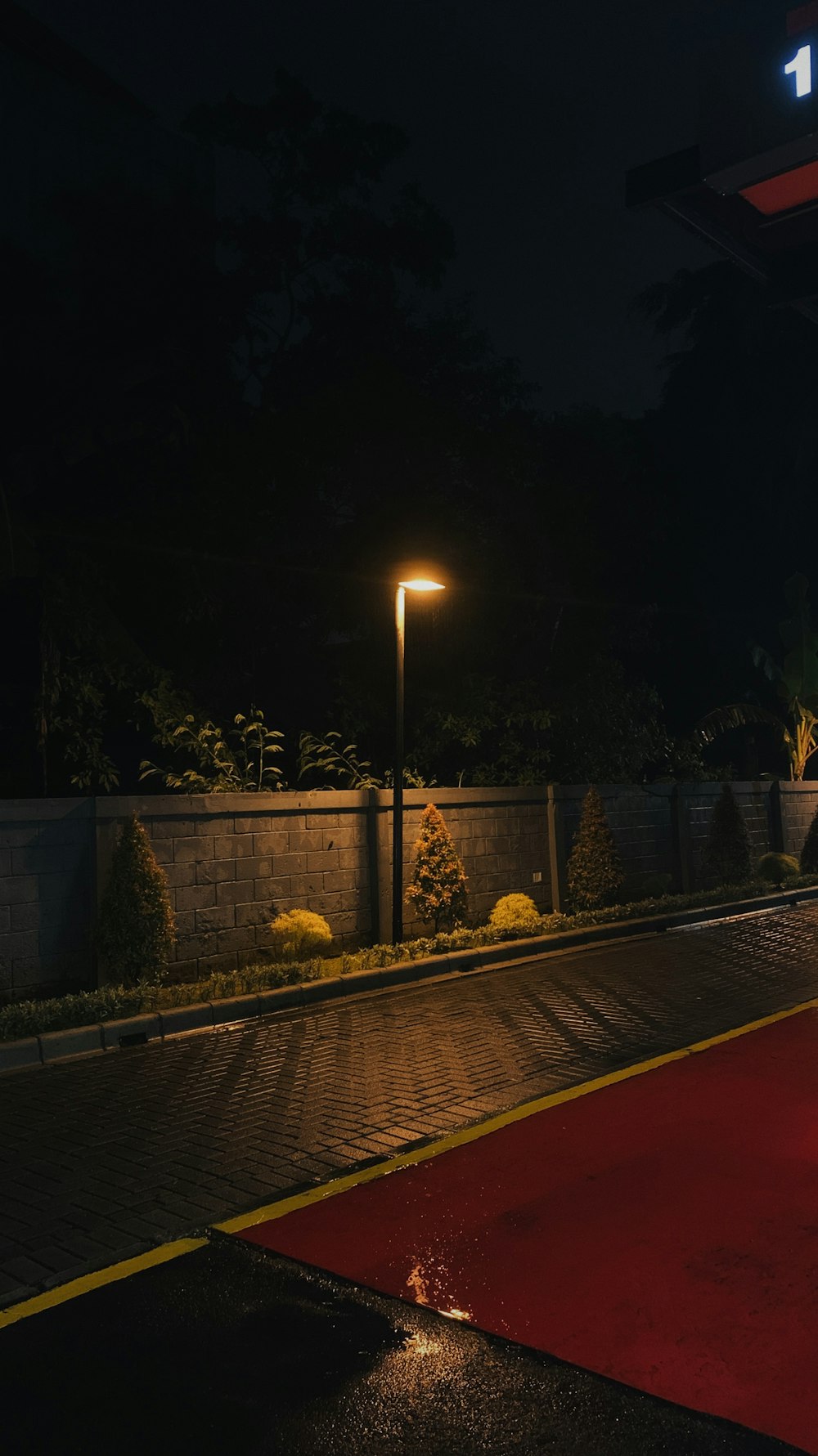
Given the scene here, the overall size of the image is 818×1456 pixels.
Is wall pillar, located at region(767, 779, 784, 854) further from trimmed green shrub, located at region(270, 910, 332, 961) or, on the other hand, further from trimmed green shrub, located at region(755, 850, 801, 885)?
trimmed green shrub, located at region(270, 910, 332, 961)

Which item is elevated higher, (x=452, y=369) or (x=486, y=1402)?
(x=452, y=369)

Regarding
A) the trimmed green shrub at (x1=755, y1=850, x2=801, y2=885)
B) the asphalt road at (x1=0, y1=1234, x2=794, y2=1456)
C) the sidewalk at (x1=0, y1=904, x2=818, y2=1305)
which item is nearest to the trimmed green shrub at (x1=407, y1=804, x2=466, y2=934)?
the sidewalk at (x1=0, y1=904, x2=818, y2=1305)

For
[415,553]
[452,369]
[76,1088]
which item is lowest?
[76,1088]

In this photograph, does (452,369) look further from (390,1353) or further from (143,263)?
(390,1353)

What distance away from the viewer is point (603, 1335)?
434 cm

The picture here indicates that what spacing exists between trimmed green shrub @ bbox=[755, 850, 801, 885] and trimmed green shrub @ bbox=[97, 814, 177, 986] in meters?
14.4

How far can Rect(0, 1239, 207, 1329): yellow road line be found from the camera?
4672mm

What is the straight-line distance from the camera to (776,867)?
75.7 feet

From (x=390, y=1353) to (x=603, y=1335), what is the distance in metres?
0.78

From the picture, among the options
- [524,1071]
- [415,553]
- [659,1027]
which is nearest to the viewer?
[524,1071]

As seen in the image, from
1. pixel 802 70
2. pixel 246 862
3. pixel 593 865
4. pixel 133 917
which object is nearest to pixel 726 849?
pixel 593 865

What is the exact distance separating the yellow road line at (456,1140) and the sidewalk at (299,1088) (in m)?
0.11


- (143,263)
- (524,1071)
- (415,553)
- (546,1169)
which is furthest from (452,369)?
(546,1169)

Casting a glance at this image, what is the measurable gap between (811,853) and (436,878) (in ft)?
39.8
